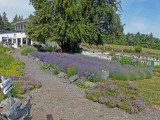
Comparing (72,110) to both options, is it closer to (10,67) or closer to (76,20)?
(10,67)

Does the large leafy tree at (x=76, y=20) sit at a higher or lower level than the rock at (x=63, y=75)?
higher

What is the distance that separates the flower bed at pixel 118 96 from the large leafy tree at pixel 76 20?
1222 cm

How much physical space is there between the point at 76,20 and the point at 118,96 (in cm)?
1489

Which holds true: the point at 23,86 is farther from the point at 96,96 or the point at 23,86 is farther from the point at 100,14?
the point at 100,14

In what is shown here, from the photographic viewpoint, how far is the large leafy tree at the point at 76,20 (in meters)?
17.8

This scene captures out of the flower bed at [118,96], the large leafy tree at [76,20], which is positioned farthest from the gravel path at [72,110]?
the large leafy tree at [76,20]

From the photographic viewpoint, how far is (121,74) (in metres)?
9.05

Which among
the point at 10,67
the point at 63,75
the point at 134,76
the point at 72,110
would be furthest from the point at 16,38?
the point at 72,110

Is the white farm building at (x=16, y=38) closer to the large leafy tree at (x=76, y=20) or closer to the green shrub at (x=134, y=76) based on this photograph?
the large leafy tree at (x=76, y=20)

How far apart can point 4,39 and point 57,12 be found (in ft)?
74.0

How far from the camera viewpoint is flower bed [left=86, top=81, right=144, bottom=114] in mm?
4824

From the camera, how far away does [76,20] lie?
1875 centimetres

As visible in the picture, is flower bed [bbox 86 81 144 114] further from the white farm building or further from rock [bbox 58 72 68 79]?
the white farm building

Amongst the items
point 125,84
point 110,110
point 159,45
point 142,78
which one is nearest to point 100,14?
point 142,78
